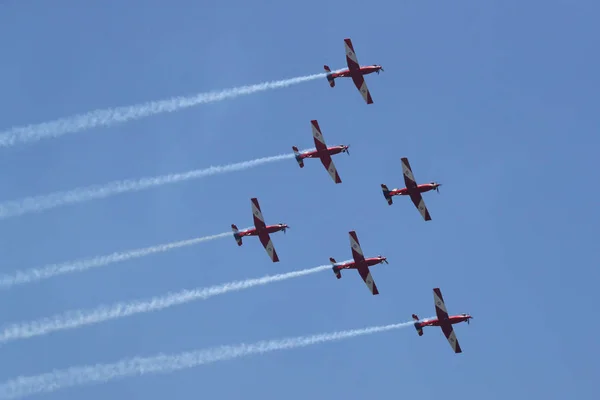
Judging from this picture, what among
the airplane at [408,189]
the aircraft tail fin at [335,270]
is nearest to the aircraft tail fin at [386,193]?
the airplane at [408,189]

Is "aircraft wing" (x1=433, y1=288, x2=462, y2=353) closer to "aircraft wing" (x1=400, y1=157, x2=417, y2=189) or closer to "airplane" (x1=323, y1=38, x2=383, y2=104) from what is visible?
"aircraft wing" (x1=400, y1=157, x2=417, y2=189)

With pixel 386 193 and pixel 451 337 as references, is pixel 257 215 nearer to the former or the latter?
pixel 386 193

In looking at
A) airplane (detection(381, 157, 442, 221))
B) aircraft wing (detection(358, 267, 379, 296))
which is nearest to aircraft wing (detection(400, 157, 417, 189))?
airplane (detection(381, 157, 442, 221))

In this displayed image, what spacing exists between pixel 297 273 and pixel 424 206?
48.1 ft

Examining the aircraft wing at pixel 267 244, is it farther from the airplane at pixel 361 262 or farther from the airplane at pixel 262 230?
the airplane at pixel 361 262

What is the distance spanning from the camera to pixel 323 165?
341 feet

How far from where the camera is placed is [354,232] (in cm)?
10594

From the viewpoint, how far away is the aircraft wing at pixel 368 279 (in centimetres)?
10594

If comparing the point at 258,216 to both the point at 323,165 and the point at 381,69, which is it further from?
the point at 381,69

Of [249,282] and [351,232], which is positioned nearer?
[249,282]

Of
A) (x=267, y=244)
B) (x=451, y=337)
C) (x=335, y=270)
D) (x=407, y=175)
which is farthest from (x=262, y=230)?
(x=451, y=337)

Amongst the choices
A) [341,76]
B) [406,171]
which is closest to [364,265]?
[406,171]

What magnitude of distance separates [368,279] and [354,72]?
2047cm

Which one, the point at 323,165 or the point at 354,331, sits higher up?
the point at 323,165
